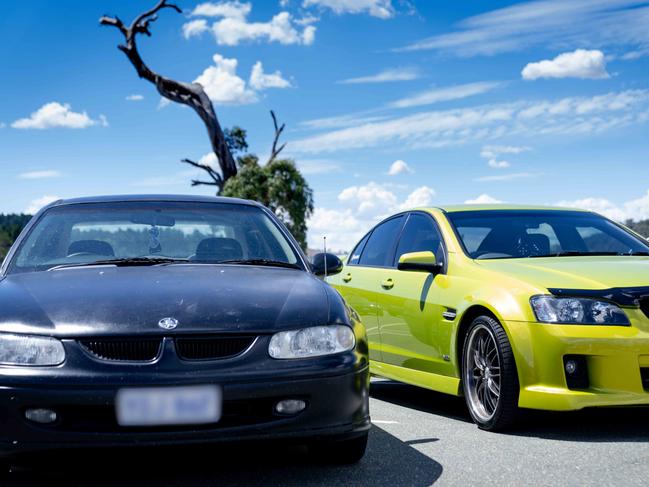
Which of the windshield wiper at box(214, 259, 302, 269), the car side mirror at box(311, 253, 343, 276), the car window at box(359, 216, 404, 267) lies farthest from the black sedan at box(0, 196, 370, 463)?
the car window at box(359, 216, 404, 267)

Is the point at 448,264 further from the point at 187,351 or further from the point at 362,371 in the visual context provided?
the point at 187,351

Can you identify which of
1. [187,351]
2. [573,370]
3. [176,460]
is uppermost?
[187,351]

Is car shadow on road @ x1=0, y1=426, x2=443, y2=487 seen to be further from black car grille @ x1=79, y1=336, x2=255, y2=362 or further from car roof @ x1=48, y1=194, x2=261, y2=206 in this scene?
car roof @ x1=48, y1=194, x2=261, y2=206

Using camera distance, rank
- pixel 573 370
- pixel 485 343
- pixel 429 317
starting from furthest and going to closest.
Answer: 1. pixel 429 317
2. pixel 485 343
3. pixel 573 370

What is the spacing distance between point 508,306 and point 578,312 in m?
0.41

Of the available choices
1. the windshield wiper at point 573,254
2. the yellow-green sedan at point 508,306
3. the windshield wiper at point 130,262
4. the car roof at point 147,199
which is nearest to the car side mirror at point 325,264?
the car roof at point 147,199

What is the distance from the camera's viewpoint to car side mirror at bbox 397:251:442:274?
21.7 ft

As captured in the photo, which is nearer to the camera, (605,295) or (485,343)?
(605,295)

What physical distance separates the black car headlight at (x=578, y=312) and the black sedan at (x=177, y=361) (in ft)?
4.53

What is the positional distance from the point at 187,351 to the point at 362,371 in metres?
0.81

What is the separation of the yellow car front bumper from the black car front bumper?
5.55ft

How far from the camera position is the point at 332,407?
427 centimetres

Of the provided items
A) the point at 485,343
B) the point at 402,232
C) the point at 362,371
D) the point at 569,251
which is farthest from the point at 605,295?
the point at 402,232

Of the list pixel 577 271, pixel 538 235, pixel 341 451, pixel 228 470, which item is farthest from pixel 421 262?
pixel 228 470
